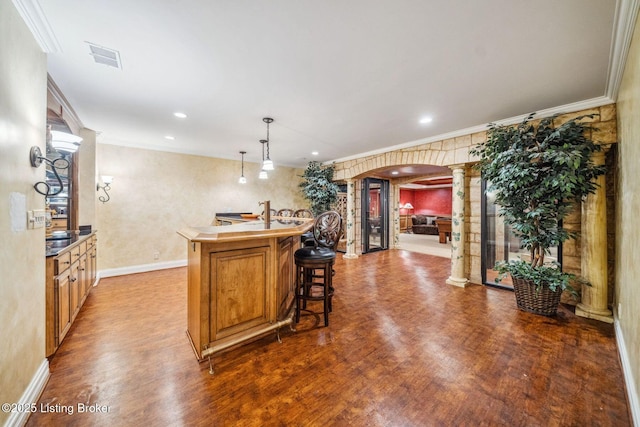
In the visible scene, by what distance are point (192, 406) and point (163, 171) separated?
4619 mm

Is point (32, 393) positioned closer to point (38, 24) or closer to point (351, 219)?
point (38, 24)

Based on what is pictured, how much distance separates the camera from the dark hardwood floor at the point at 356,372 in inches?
58.1

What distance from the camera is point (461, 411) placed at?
1.51 m

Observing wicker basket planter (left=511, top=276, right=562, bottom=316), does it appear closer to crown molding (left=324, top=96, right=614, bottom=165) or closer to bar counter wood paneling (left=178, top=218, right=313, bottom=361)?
crown molding (left=324, top=96, right=614, bottom=165)

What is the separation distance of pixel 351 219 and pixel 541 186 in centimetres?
372

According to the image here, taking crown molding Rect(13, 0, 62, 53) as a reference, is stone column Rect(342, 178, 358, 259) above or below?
below

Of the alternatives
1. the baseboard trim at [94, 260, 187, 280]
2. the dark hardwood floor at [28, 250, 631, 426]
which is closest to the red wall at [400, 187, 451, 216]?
A: the dark hardwood floor at [28, 250, 631, 426]

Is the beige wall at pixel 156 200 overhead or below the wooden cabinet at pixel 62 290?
overhead

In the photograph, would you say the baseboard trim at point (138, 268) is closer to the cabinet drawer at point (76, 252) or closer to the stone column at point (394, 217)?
the cabinet drawer at point (76, 252)

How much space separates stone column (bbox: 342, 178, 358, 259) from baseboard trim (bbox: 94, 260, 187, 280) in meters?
3.70

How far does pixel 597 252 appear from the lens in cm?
271

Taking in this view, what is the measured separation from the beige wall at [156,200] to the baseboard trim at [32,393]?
324 cm

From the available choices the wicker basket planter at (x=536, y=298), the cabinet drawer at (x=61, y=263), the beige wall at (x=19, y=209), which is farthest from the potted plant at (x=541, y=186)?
the cabinet drawer at (x=61, y=263)

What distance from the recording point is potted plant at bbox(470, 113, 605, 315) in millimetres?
2545
